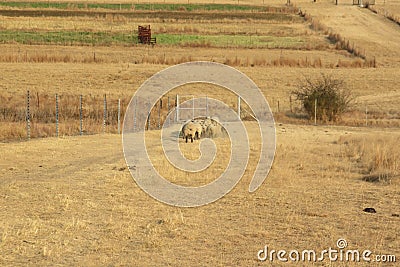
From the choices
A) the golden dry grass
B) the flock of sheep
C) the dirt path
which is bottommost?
the dirt path

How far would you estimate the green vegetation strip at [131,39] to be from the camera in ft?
215

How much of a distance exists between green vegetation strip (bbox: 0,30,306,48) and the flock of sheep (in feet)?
122

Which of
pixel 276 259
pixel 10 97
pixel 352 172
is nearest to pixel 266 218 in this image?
pixel 276 259

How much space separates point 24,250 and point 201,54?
156 feet

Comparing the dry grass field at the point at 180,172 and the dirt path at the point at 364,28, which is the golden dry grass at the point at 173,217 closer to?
the dry grass field at the point at 180,172

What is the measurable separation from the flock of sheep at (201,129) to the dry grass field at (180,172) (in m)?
0.86

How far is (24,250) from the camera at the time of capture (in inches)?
487

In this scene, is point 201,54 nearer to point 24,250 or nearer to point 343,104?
point 343,104

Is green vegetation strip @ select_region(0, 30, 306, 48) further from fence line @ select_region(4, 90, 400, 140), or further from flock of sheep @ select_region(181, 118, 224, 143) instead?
flock of sheep @ select_region(181, 118, 224, 143)

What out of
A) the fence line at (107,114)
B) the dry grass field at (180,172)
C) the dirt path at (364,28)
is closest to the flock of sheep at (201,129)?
the dry grass field at (180,172)

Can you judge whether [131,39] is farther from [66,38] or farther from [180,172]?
[180,172]

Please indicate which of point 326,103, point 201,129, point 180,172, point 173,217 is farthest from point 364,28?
point 173,217

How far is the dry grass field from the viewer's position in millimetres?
12898

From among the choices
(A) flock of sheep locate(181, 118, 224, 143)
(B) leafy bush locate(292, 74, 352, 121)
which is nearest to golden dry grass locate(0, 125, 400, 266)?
(A) flock of sheep locate(181, 118, 224, 143)
